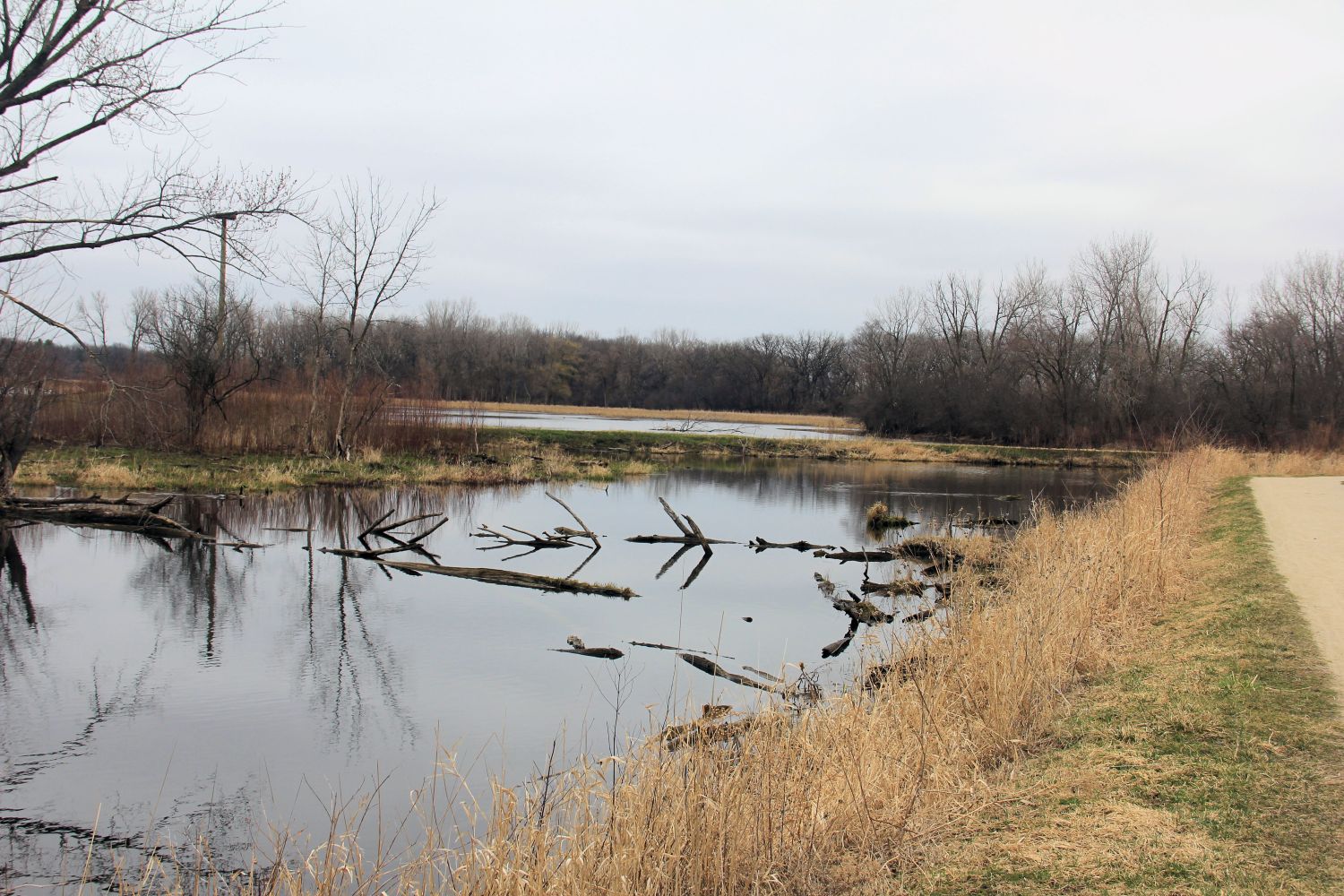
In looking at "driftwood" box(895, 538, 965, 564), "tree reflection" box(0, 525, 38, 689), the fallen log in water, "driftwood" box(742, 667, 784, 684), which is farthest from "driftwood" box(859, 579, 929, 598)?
"tree reflection" box(0, 525, 38, 689)

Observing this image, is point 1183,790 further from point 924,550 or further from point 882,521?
point 882,521

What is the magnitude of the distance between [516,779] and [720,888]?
287 centimetres

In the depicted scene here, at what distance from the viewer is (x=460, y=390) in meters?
84.6

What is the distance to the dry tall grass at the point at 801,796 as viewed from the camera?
4.13 metres

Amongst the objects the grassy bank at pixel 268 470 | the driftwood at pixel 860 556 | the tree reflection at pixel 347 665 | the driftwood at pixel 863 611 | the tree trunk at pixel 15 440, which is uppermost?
the tree trunk at pixel 15 440

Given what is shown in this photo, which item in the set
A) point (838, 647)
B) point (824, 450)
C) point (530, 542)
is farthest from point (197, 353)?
point (824, 450)

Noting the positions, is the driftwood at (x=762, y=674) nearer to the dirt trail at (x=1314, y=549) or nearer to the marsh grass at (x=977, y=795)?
the marsh grass at (x=977, y=795)

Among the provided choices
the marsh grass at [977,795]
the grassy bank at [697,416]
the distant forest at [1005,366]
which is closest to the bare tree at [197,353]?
the distant forest at [1005,366]

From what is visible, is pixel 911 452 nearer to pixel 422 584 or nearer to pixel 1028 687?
pixel 422 584

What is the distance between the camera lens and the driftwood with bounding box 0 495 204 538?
16250 mm

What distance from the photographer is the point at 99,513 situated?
1673cm

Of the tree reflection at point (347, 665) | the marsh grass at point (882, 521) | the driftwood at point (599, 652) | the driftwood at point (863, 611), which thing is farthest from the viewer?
the marsh grass at point (882, 521)

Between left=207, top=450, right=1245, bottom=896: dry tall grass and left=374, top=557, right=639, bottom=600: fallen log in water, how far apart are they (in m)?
6.10

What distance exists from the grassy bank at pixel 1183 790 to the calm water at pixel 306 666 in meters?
1.91
